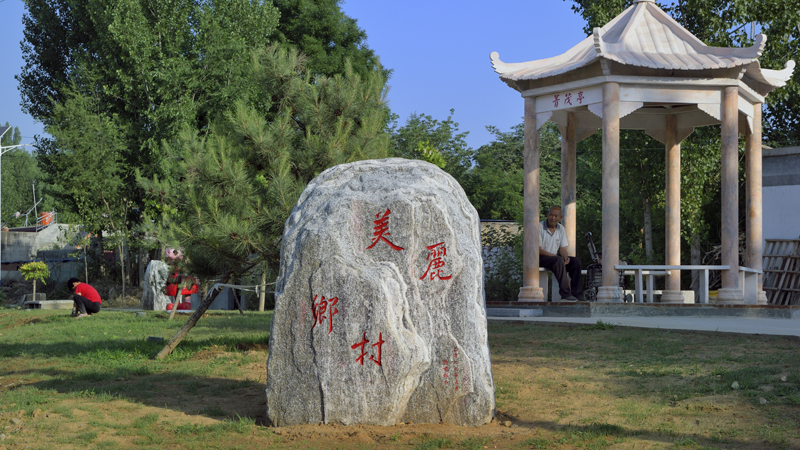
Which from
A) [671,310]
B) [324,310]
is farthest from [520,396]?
[671,310]

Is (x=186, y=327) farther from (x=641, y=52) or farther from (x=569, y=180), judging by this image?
(x=641, y=52)

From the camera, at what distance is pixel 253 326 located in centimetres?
1139

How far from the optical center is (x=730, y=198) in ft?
34.0

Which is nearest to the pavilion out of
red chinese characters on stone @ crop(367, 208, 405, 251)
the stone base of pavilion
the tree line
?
the stone base of pavilion

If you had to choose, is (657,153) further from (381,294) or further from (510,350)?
(381,294)

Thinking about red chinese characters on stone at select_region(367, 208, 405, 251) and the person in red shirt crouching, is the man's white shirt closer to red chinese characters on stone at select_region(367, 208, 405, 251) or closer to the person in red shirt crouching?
red chinese characters on stone at select_region(367, 208, 405, 251)

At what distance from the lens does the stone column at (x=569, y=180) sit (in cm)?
1207

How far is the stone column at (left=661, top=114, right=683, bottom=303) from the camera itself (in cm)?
1165

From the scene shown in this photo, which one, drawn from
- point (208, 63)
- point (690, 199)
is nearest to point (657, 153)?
point (690, 199)

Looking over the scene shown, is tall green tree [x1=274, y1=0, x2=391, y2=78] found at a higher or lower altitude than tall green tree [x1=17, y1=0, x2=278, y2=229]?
higher

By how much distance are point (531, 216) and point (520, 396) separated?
5.40 metres

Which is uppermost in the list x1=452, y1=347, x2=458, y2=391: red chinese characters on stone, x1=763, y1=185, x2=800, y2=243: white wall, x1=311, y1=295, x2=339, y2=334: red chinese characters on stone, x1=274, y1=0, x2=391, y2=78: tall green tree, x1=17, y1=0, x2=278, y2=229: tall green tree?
x1=274, y1=0, x2=391, y2=78: tall green tree

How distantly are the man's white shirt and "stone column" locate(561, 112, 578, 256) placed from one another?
648 millimetres

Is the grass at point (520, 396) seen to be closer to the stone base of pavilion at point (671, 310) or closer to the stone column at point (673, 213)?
the stone base of pavilion at point (671, 310)
